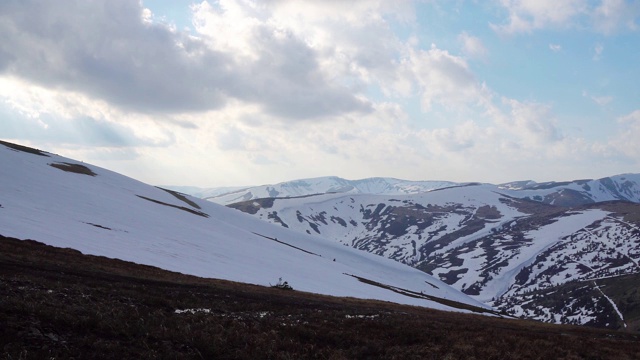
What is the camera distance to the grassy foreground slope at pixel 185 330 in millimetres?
13984

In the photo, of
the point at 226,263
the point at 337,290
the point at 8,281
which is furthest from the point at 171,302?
the point at 337,290

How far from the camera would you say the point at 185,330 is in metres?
17.5

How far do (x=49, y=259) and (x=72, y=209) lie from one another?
33.9 m

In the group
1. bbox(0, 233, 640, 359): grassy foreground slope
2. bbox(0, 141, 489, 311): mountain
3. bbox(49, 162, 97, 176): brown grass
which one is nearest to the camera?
bbox(0, 233, 640, 359): grassy foreground slope

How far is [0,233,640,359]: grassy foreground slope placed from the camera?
14.0m

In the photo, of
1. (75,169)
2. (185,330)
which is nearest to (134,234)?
(185,330)

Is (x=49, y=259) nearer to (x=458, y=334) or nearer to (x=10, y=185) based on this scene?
(x=458, y=334)

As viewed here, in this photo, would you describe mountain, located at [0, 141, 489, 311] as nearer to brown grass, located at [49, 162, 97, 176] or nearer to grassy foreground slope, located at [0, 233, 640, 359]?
brown grass, located at [49, 162, 97, 176]

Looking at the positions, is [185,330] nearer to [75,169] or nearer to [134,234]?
[134,234]

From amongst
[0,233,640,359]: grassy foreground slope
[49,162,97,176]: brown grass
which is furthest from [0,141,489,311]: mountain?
[0,233,640,359]: grassy foreground slope

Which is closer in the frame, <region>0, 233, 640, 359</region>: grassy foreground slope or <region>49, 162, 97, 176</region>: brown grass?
<region>0, 233, 640, 359</region>: grassy foreground slope

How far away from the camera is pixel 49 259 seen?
33062mm

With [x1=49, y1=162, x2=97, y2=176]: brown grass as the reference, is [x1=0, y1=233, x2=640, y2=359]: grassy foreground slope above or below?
below

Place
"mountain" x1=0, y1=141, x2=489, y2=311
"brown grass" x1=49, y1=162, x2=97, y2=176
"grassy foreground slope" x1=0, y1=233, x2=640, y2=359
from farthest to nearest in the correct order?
"brown grass" x1=49, y1=162, x2=97, y2=176 → "mountain" x1=0, y1=141, x2=489, y2=311 → "grassy foreground slope" x1=0, y1=233, x2=640, y2=359
